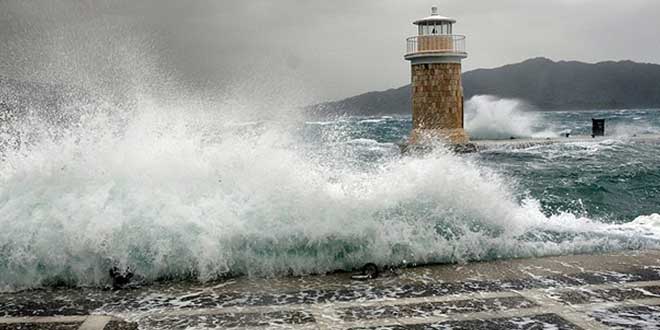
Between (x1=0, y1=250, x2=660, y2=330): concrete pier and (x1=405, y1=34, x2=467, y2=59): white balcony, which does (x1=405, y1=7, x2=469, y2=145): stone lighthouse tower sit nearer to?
(x1=405, y1=34, x2=467, y2=59): white balcony

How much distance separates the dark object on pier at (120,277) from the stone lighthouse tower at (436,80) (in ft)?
49.4

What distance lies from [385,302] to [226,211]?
6.04 ft

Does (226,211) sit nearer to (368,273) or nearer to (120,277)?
(120,277)

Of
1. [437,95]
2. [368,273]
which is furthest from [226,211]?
[437,95]

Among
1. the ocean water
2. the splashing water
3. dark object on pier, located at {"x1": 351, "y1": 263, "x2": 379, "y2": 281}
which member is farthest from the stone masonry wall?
dark object on pier, located at {"x1": 351, "y1": 263, "x2": 379, "y2": 281}

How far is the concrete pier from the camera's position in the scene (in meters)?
3.42

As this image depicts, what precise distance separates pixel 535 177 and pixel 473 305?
1084cm

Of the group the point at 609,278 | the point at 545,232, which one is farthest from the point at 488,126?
the point at 609,278

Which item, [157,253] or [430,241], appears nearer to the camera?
[157,253]

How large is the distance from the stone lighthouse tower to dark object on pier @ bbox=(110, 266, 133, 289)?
15063 millimetres

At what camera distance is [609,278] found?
4.33 metres

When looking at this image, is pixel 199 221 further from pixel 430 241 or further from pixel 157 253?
pixel 430 241

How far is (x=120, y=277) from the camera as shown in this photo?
4.30m

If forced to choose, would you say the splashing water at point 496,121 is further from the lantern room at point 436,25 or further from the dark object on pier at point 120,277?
the dark object on pier at point 120,277
